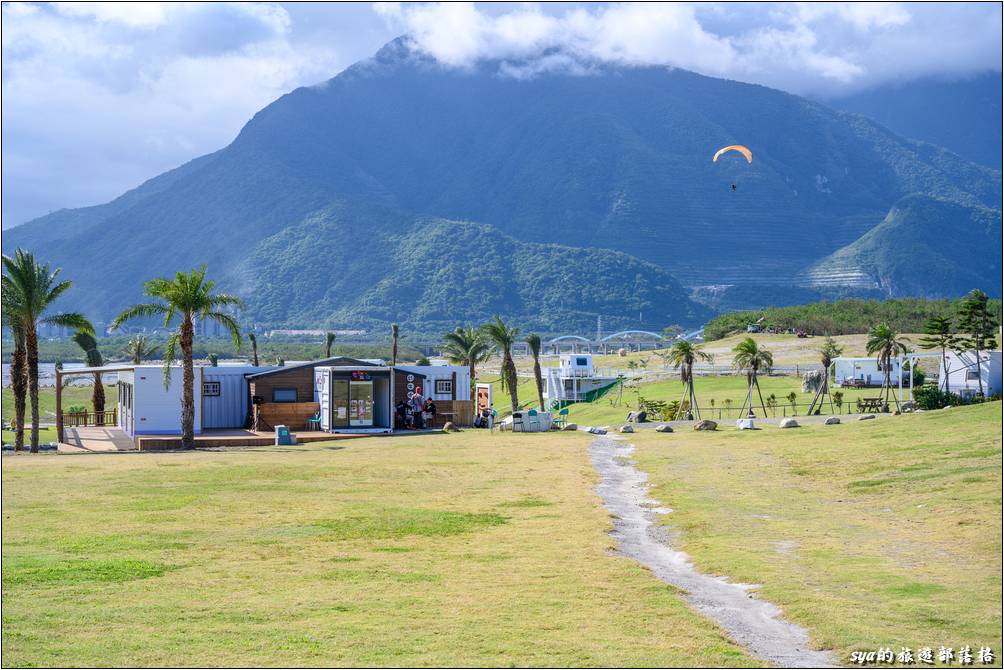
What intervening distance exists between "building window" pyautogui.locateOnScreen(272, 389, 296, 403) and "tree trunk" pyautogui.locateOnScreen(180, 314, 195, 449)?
752 centimetres

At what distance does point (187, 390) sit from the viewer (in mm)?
41844

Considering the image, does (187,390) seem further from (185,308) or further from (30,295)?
(30,295)

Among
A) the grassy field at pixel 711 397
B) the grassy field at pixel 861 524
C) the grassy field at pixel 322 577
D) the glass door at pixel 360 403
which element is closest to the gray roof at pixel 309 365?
the glass door at pixel 360 403

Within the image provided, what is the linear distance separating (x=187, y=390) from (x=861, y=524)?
26.5 metres

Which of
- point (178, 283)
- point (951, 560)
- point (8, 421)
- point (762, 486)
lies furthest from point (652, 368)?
point (951, 560)

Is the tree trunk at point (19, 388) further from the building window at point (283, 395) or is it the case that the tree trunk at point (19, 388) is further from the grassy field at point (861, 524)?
the grassy field at point (861, 524)

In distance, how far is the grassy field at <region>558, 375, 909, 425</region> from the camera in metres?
67.6

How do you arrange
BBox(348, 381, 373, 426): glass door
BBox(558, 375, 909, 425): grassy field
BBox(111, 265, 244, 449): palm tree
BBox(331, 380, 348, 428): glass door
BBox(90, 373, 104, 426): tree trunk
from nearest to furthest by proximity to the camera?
BBox(111, 265, 244, 449): palm tree, BBox(331, 380, 348, 428): glass door, BBox(348, 381, 373, 426): glass door, BBox(90, 373, 104, 426): tree trunk, BBox(558, 375, 909, 425): grassy field

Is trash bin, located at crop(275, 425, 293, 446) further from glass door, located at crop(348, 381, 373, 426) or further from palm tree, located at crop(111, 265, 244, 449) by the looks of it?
glass door, located at crop(348, 381, 373, 426)

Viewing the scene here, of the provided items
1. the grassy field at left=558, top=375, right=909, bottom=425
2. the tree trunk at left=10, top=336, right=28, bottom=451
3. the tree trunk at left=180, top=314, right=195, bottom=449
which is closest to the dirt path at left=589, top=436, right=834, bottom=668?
the tree trunk at left=180, top=314, right=195, bottom=449

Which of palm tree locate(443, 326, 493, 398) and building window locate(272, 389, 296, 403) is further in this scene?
palm tree locate(443, 326, 493, 398)

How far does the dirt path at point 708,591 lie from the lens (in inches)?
518

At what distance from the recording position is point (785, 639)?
13.6 meters

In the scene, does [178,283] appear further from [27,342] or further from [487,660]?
[487,660]
